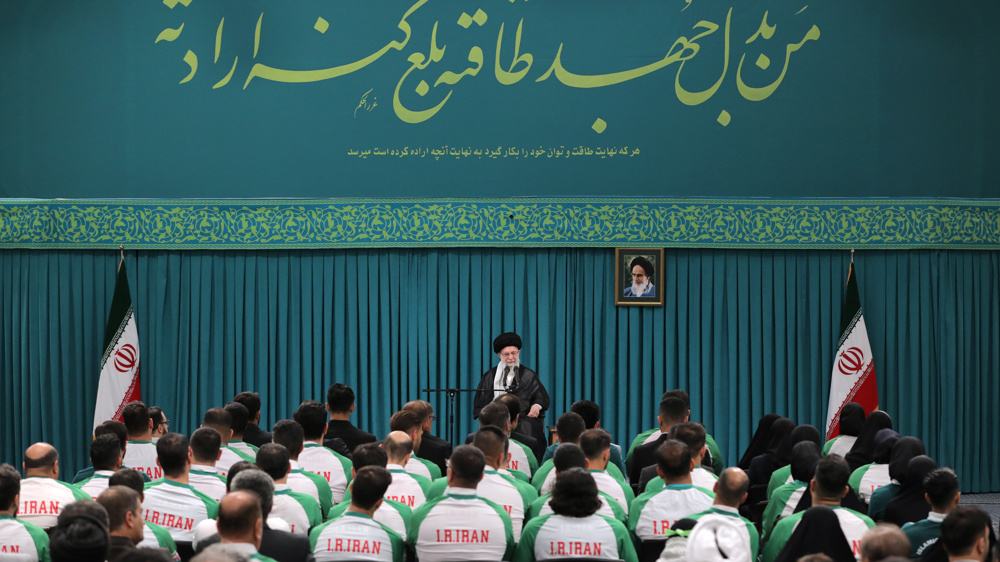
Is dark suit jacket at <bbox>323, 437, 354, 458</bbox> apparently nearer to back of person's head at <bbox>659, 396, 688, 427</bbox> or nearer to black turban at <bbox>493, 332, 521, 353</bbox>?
back of person's head at <bbox>659, 396, 688, 427</bbox>

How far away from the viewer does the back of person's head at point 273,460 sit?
427 centimetres

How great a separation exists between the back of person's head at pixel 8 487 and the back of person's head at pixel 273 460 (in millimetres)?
933

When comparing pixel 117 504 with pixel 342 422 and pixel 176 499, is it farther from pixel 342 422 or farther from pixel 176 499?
pixel 342 422

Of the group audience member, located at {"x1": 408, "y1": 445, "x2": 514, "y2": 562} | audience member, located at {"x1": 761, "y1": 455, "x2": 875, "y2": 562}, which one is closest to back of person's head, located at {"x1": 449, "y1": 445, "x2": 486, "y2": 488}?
audience member, located at {"x1": 408, "y1": 445, "x2": 514, "y2": 562}

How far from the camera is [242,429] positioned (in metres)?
5.98

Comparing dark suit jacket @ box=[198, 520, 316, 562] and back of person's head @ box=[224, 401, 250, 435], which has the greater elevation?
back of person's head @ box=[224, 401, 250, 435]

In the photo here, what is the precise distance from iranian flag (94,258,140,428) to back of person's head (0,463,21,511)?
469 cm

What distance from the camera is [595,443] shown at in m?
4.77

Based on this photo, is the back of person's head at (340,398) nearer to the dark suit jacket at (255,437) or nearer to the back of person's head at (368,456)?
the dark suit jacket at (255,437)

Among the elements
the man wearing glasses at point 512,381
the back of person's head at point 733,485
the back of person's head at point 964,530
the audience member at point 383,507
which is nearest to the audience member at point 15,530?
the audience member at point 383,507

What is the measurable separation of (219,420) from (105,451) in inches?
31.5

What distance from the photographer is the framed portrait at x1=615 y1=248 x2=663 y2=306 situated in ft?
28.0

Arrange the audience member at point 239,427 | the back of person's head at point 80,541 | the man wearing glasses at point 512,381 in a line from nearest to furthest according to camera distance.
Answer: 1. the back of person's head at point 80,541
2. the audience member at point 239,427
3. the man wearing glasses at point 512,381

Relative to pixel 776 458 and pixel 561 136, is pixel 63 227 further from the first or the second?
pixel 776 458
